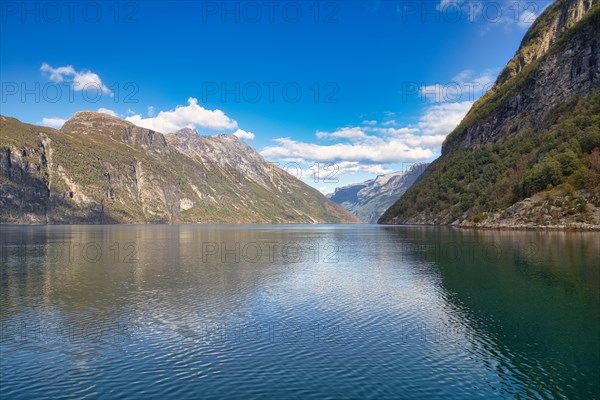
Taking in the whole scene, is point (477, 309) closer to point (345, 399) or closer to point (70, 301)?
point (345, 399)

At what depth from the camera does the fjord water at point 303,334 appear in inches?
1032

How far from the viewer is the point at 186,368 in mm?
28812

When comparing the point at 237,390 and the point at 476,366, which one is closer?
the point at 237,390

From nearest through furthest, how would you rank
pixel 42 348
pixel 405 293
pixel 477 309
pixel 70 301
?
pixel 42 348 < pixel 477 309 < pixel 70 301 < pixel 405 293

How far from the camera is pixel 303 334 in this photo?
1467 inches

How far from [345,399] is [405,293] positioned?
3347 centimetres

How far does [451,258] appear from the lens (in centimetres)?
9144

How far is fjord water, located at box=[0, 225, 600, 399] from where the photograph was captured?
2620 cm

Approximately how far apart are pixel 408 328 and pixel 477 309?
11560 mm

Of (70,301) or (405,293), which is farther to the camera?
(405,293)

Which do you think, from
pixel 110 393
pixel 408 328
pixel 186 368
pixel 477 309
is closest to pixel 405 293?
pixel 477 309

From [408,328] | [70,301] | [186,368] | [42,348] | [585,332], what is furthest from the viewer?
[70,301]

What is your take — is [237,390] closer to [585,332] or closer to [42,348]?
[42,348]

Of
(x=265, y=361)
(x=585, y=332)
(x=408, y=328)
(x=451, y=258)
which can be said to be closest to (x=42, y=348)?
(x=265, y=361)
